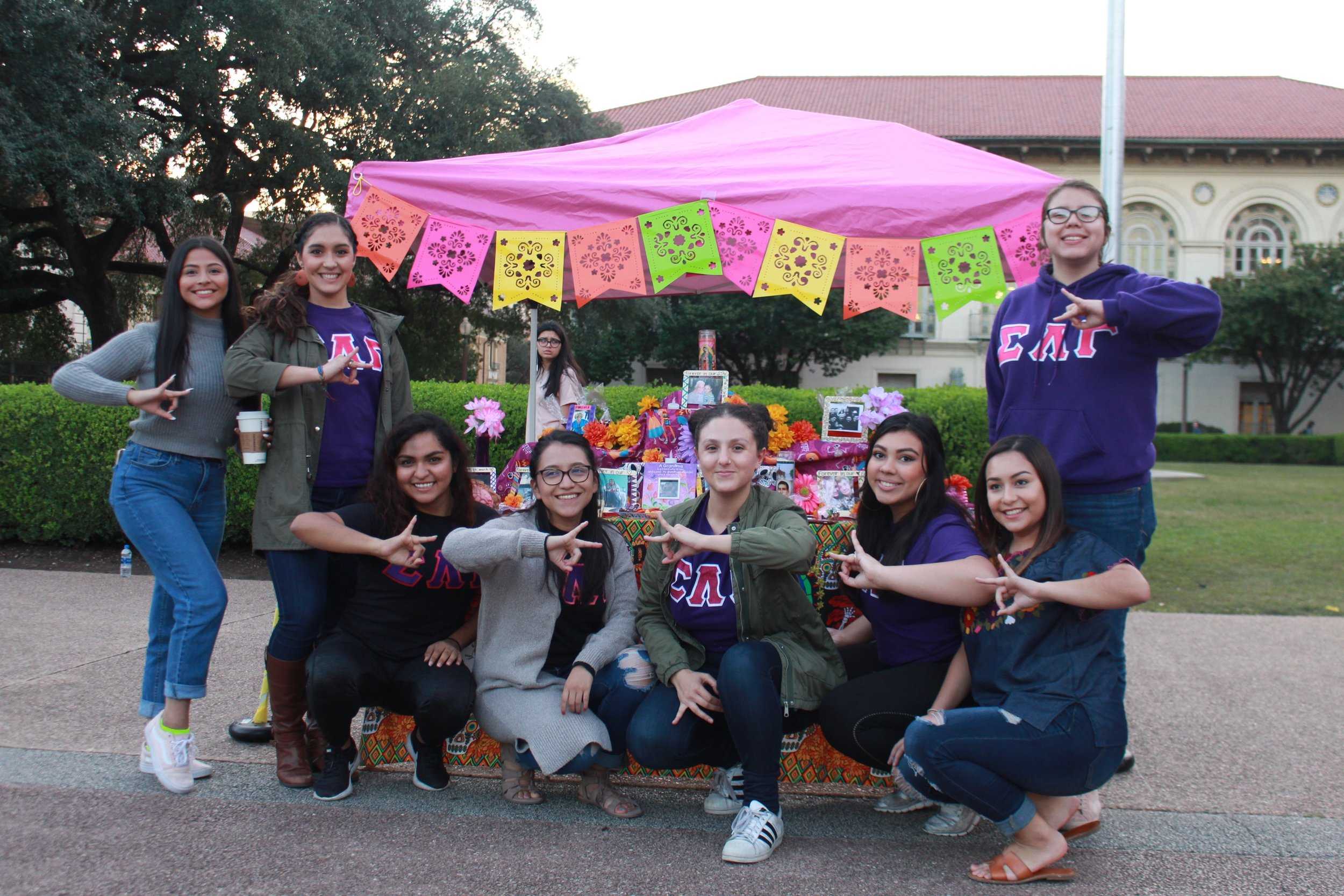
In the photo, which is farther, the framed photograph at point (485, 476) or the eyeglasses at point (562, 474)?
the framed photograph at point (485, 476)

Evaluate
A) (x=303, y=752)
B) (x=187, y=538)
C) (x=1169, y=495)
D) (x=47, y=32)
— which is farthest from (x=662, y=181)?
(x=1169, y=495)

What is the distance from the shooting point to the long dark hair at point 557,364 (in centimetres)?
645

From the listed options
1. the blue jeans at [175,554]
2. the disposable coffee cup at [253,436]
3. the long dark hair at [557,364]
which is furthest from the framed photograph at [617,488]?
the long dark hair at [557,364]

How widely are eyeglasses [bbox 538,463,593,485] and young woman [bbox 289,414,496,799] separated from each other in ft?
1.16

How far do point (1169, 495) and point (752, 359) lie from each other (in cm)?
1462

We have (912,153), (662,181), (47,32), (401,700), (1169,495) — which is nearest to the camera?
(401,700)

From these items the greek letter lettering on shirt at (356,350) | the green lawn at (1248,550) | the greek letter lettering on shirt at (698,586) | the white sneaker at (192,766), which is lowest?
the green lawn at (1248,550)

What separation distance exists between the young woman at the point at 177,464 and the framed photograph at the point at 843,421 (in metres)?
2.55

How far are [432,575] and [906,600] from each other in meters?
1.58

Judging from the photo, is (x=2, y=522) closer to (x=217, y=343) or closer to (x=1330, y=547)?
(x=217, y=343)

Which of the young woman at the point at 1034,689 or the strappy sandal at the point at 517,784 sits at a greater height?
the young woman at the point at 1034,689

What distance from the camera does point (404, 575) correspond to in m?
3.33

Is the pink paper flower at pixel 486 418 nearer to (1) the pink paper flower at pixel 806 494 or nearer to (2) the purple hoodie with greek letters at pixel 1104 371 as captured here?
(1) the pink paper flower at pixel 806 494

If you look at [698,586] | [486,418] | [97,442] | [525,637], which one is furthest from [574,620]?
[97,442]
